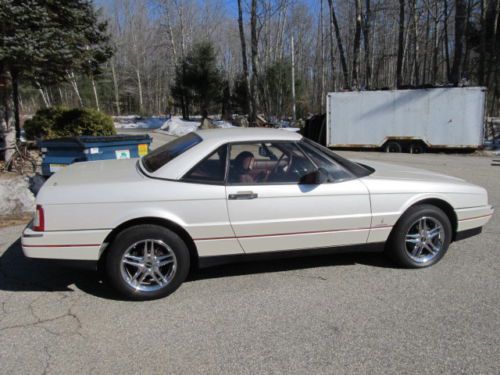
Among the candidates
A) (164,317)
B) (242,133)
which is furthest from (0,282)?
(242,133)

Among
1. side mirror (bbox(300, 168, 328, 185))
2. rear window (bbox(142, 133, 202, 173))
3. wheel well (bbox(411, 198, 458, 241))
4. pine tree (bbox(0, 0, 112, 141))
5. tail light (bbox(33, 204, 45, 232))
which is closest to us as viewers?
tail light (bbox(33, 204, 45, 232))

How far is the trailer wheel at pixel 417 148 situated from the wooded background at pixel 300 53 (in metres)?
3.78

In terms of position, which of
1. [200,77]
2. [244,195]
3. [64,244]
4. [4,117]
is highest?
[200,77]

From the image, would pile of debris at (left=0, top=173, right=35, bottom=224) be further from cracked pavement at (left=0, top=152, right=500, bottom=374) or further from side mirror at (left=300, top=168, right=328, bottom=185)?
side mirror at (left=300, top=168, right=328, bottom=185)

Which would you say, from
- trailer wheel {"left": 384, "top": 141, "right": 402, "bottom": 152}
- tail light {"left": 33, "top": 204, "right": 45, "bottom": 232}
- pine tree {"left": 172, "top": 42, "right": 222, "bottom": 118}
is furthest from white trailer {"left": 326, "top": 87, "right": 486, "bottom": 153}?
pine tree {"left": 172, "top": 42, "right": 222, "bottom": 118}

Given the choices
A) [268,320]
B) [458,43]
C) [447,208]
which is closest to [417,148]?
[458,43]

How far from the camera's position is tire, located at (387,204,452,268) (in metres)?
4.00

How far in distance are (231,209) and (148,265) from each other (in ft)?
2.87

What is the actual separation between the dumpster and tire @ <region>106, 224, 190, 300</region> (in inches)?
159

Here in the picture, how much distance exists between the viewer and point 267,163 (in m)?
4.00

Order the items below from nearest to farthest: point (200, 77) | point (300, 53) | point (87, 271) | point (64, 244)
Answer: point (64, 244) → point (87, 271) → point (200, 77) → point (300, 53)

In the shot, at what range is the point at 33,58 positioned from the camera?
8875 millimetres

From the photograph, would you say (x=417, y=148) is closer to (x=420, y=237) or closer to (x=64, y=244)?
(x=420, y=237)

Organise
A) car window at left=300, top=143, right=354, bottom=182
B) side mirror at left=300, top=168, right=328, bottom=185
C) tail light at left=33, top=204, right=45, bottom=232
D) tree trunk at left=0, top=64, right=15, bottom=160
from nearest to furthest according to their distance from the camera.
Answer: tail light at left=33, top=204, right=45, bottom=232 < side mirror at left=300, top=168, right=328, bottom=185 < car window at left=300, top=143, right=354, bottom=182 < tree trunk at left=0, top=64, right=15, bottom=160
